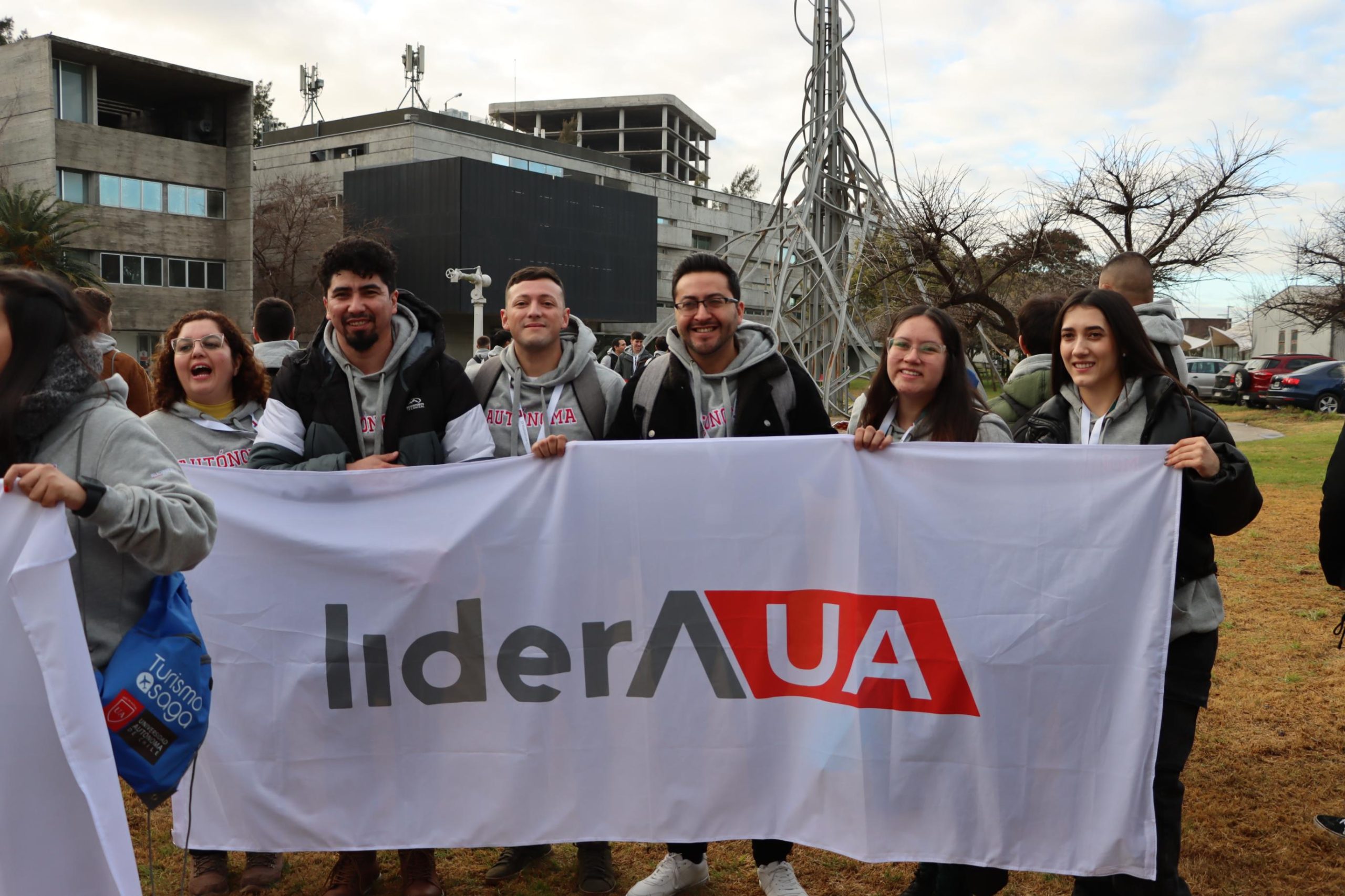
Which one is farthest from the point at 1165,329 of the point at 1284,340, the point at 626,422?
the point at 1284,340

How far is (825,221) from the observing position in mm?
10539

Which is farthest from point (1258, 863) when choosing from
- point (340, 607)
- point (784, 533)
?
point (340, 607)

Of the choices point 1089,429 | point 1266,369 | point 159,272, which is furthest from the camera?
point 159,272

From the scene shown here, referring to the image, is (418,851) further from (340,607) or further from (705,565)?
(705,565)

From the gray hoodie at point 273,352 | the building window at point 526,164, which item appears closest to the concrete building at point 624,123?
the building window at point 526,164

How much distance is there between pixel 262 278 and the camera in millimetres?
47969

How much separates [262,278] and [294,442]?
4858cm

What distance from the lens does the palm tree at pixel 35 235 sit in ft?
99.7

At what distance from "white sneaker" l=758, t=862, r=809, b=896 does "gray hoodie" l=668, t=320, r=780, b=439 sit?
1.47 meters

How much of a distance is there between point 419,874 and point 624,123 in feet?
294

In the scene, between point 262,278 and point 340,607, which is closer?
point 340,607

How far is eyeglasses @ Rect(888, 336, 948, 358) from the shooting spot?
332cm

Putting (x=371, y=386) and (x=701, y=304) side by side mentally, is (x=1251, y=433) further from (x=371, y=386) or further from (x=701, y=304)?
(x=371, y=386)

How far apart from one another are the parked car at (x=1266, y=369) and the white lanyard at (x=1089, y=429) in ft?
92.2
